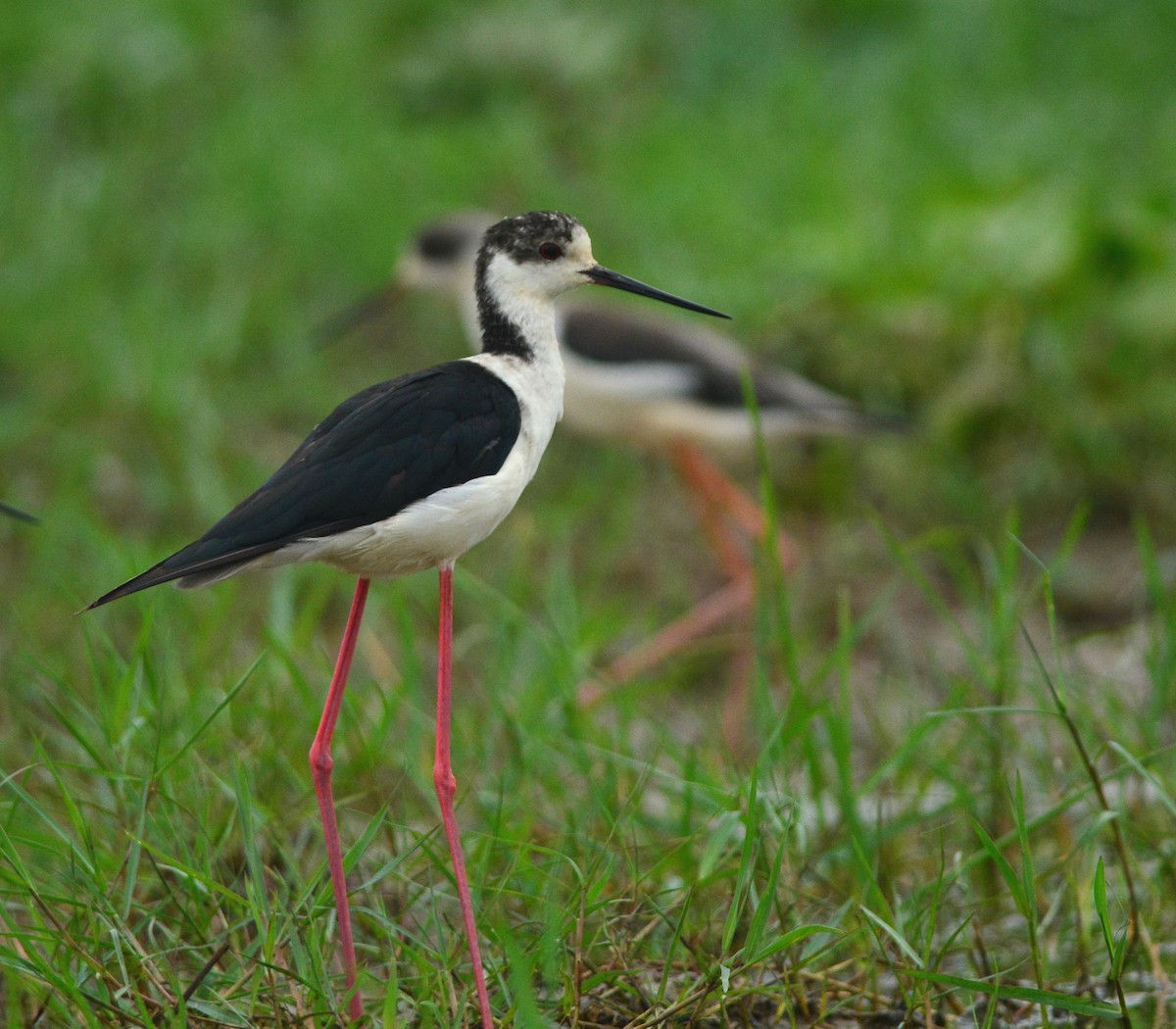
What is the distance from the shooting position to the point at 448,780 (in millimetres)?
2412

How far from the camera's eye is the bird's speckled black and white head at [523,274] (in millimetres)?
2418

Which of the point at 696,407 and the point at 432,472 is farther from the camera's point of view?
the point at 696,407

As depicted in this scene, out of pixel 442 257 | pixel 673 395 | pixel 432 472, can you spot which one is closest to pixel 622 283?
pixel 432 472

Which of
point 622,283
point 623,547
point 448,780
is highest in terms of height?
point 622,283

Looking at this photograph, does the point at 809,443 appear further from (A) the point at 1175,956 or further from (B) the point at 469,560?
(A) the point at 1175,956

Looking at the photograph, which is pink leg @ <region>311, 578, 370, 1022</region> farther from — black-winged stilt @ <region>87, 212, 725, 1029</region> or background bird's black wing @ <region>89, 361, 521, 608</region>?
background bird's black wing @ <region>89, 361, 521, 608</region>

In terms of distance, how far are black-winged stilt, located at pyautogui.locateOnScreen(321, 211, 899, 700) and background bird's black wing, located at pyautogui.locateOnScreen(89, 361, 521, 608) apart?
2730 millimetres

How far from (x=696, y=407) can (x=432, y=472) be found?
10.2ft

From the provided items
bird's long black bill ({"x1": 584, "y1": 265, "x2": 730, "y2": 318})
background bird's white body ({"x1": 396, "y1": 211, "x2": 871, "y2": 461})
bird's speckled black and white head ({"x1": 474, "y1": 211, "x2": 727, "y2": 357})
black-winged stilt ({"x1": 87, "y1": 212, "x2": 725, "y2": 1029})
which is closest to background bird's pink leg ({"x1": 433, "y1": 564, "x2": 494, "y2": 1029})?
black-winged stilt ({"x1": 87, "y1": 212, "x2": 725, "y2": 1029})

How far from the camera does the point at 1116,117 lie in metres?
6.88

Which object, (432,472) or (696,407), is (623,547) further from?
(432,472)

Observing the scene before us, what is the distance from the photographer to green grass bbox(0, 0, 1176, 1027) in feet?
7.91

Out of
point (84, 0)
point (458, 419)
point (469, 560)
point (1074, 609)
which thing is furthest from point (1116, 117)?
point (458, 419)

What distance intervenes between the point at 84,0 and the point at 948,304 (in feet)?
15.9
